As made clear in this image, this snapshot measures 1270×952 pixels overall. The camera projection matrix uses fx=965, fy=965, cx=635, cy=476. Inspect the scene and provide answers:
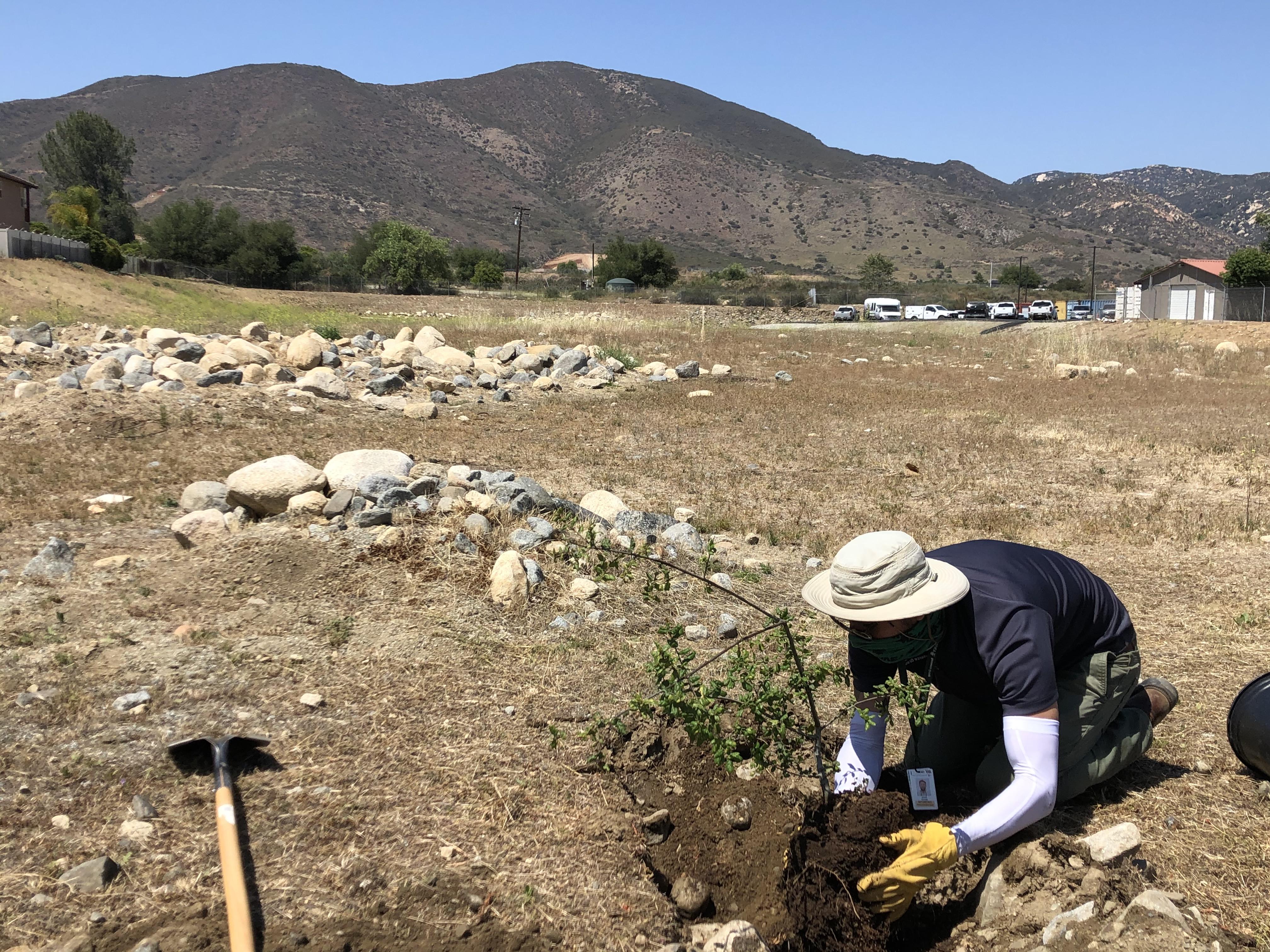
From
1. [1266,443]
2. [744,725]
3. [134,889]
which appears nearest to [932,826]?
[744,725]

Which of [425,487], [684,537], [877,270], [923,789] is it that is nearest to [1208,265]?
[877,270]

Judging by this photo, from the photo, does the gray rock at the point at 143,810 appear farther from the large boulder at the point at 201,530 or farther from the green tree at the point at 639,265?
the green tree at the point at 639,265

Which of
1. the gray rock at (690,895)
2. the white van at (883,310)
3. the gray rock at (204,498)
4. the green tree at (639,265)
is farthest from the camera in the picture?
the green tree at (639,265)

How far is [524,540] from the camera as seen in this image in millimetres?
6172

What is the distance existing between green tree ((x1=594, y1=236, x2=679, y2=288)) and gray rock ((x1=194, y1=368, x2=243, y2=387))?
60.5 meters

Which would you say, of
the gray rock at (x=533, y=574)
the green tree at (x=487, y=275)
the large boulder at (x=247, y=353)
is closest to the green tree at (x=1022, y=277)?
the green tree at (x=487, y=275)

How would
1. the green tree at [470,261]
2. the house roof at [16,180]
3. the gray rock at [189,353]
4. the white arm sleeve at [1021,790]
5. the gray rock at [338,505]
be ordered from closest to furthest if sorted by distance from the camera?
the white arm sleeve at [1021,790] → the gray rock at [338,505] → the gray rock at [189,353] → the house roof at [16,180] → the green tree at [470,261]

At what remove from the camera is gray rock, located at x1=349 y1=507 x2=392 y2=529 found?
6348 millimetres

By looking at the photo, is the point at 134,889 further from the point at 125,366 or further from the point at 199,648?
the point at 125,366

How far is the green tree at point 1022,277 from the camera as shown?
84.0 m

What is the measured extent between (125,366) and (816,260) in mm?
103864

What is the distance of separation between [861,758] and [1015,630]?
2.67 ft

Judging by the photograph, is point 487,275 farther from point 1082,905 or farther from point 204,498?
point 1082,905

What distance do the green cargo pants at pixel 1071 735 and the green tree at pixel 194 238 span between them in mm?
61091
